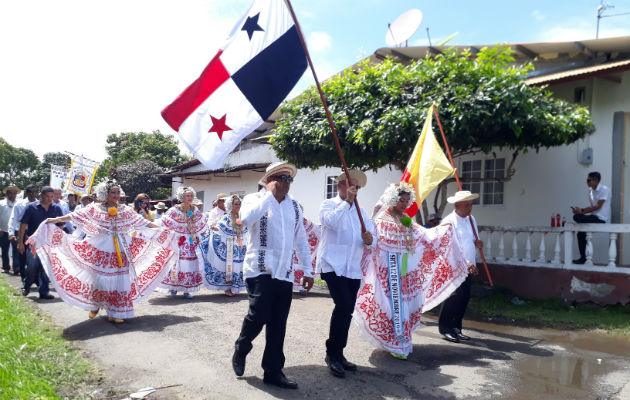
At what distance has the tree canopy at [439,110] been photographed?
802 cm

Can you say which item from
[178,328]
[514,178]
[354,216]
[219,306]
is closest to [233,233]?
[219,306]

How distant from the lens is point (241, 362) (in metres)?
4.31

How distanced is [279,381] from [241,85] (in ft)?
8.79

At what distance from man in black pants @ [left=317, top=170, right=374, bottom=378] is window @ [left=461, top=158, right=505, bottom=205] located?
711cm

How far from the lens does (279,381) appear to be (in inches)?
163

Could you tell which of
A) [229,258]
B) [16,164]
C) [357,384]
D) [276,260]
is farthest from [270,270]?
[16,164]

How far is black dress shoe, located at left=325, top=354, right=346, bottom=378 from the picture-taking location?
4484 millimetres

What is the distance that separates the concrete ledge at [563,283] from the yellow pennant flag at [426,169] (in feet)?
11.8

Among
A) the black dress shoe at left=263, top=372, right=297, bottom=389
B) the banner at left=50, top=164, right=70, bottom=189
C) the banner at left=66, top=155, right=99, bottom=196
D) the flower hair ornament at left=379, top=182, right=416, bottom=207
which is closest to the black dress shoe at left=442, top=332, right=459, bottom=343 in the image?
the flower hair ornament at left=379, top=182, right=416, bottom=207

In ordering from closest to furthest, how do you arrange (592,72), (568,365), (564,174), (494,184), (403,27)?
(568,365)
(592,72)
(564,174)
(494,184)
(403,27)

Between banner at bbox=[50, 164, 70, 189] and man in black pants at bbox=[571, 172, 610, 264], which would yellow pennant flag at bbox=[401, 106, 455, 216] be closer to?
man in black pants at bbox=[571, 172, 610, 264]

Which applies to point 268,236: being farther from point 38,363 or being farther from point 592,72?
point 592,72

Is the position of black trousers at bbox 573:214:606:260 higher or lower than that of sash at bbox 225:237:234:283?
higher

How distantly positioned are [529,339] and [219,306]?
14.9ft
